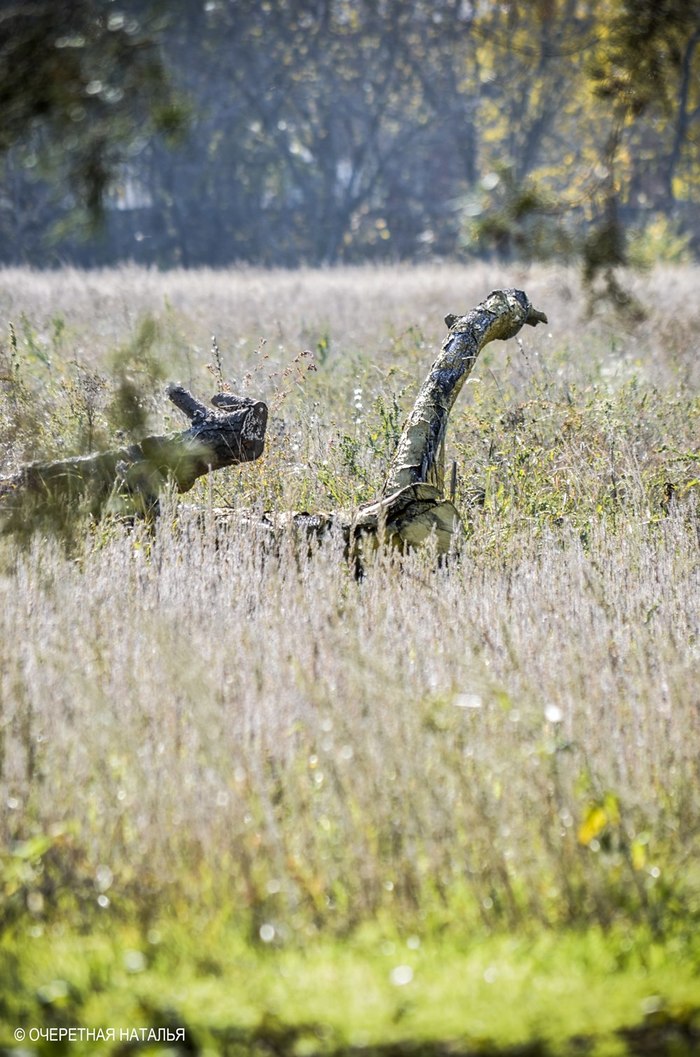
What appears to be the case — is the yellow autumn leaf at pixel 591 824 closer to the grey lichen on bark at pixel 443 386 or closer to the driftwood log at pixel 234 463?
the driftwood log at pixel 234 463

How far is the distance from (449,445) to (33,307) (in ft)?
25.1

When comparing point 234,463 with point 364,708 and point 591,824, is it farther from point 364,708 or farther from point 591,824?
point 591,824

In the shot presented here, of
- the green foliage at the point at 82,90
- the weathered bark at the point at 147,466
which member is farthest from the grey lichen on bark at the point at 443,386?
the green foliage at the point at 82,90

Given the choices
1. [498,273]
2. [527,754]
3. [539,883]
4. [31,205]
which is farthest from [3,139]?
[31,205]

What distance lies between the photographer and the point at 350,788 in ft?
11.2

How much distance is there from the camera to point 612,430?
25.4 feet

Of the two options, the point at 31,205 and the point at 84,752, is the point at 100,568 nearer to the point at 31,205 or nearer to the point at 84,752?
the point at 84,752

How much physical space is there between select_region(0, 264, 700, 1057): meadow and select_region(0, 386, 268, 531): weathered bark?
0.91 ft

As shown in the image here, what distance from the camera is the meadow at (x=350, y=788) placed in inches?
106

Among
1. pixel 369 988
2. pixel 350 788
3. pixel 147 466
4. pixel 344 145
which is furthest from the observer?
pixel 344 145

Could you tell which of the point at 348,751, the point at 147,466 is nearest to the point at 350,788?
the point at 348,751

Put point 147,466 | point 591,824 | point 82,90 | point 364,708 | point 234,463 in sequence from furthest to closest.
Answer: point 234,463
point 147,466
point 82,90
point 364,708
point 591,824

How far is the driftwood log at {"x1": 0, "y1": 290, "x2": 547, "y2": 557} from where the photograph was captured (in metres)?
5.86

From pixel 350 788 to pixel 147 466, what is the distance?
3.41m
